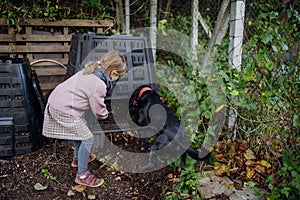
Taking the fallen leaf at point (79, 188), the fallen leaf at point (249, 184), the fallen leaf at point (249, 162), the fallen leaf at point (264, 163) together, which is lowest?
the fallen leaf at point (79, 188)

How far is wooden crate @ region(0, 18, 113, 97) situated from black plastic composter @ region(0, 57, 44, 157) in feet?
3.22

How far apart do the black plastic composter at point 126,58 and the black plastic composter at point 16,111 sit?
0.52 meters

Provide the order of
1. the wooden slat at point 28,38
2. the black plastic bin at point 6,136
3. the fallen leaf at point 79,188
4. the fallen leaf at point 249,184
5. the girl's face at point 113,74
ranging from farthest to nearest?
the wooden slat at point 28,38
the black plastic bin at point 6,136
the girl's face at point 113,74
the fallen leaf at point 79,188
the fallen leaf at point 249,184

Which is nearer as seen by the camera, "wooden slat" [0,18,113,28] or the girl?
the girl

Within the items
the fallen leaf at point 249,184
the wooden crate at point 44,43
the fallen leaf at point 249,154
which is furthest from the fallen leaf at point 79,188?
→ the wooden crate at point 44,43

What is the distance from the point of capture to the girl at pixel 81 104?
2258 mm

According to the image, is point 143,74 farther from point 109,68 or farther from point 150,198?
point 150,198

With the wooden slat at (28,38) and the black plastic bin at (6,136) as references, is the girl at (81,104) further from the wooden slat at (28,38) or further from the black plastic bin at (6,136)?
the wooden slat at (28,38)

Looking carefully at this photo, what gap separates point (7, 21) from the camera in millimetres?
3592

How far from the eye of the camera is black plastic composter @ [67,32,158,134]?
2875 millimetres

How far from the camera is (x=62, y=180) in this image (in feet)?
7.89

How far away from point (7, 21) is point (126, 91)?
1.98 meters

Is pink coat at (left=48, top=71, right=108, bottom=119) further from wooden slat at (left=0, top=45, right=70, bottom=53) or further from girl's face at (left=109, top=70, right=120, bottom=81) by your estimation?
wooden slat at (left=0, top=45, right=70, bottom=53)

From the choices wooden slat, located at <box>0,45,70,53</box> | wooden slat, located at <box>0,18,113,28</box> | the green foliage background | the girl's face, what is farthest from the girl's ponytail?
wooden slat, located at <box>0,18,113,28</box>
